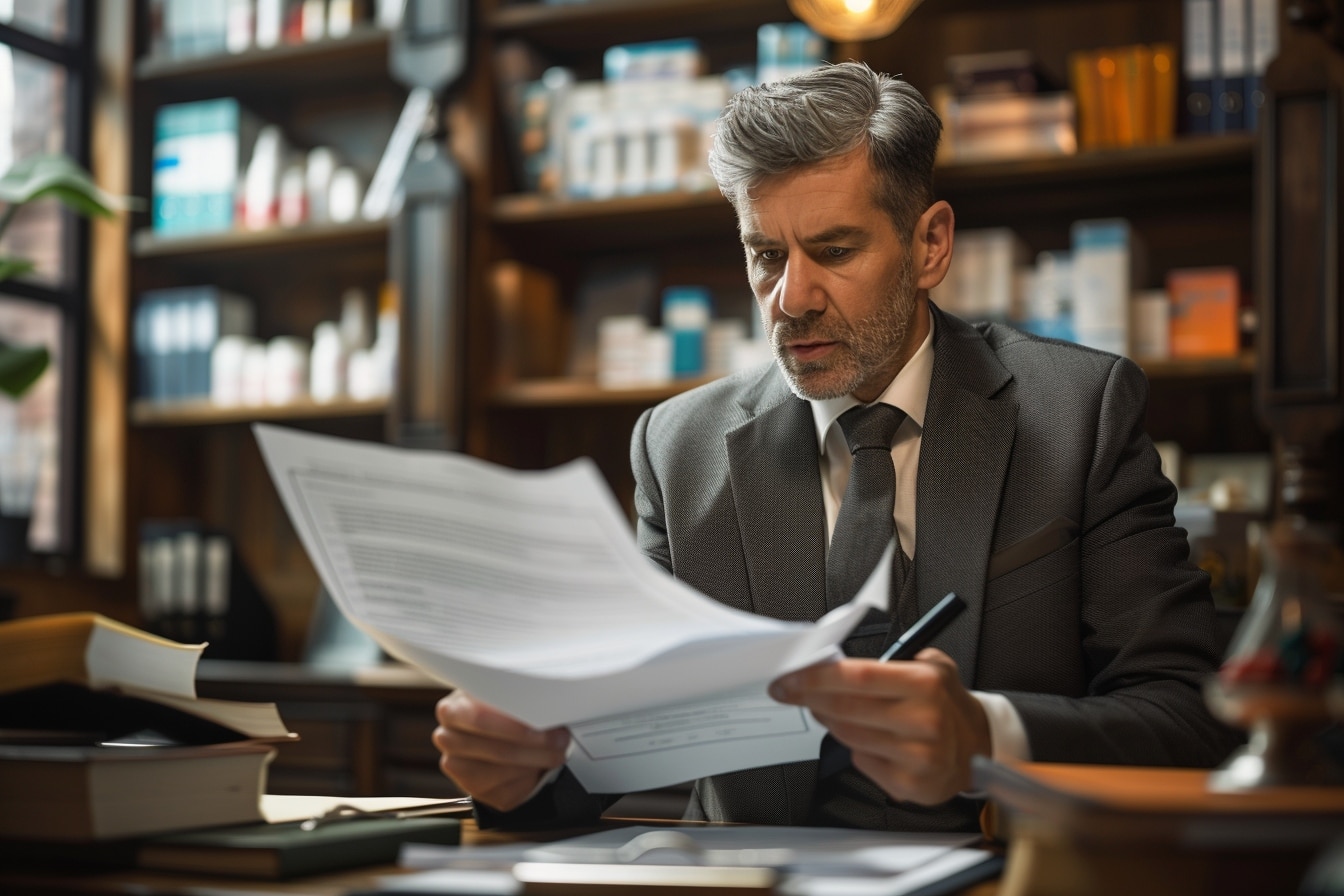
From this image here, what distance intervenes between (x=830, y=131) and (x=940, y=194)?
5.26 feet

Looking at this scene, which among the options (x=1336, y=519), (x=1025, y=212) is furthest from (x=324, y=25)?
(x=1336, y=519)

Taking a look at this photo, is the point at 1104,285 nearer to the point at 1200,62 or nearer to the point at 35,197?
the point at 1200,62

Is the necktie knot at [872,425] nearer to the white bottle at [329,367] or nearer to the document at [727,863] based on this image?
the document at [727,863]

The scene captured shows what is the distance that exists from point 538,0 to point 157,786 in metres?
2.88

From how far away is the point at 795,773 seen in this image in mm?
1387

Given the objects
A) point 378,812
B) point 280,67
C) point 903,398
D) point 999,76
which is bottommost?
point 378,812

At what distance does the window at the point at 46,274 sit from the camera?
374 centimetres

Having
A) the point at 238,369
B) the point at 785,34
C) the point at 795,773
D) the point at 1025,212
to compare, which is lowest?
the point at 795,773

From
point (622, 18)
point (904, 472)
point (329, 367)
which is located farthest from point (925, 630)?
point (329, 367)

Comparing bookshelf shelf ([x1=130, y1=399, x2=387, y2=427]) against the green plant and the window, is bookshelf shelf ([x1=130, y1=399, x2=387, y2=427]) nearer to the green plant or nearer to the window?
the window

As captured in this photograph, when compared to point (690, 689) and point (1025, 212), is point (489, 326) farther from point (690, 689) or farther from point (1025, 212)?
point (690, 689)

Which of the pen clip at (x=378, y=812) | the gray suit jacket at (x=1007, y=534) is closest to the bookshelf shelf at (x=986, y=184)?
the gray suit jacket at (x=1007, y=534)

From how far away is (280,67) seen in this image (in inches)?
148

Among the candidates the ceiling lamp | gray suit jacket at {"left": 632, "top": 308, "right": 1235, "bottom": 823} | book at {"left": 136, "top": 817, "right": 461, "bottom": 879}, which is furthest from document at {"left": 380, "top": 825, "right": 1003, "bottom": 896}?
the ceiling lamp
